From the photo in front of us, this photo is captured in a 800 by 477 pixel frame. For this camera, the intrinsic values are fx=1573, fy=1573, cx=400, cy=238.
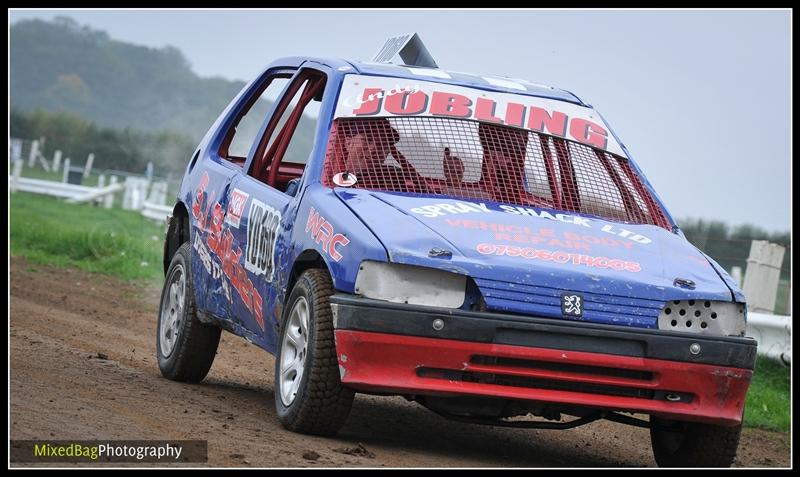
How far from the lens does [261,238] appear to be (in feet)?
24.4

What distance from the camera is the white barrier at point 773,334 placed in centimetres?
1162

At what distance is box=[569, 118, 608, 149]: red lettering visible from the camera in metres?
7.69

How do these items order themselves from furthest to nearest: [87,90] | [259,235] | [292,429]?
1. [87,90]
2. [259,235]
3. [292,429]

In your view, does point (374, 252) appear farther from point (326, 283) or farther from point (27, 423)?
point (27, 423)

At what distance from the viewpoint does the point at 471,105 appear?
7570mm

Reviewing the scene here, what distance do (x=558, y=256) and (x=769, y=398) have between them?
5.07 meters

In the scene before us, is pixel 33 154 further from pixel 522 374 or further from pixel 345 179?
pixel 522 374

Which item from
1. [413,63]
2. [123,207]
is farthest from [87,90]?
[413,63]

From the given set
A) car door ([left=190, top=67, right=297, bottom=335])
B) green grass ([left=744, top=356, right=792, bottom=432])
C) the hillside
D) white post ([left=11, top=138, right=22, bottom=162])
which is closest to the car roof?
car door ([left=190, top=67, right=297, bottom=335])

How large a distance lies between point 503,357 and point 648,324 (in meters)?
0.62

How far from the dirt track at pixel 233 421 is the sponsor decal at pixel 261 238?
2.26 ft

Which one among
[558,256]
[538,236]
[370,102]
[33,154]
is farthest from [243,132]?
[33,154]

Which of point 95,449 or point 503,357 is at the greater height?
point 503,357

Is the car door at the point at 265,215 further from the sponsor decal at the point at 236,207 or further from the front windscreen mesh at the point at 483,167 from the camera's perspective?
the front windscreen mesh at the point at 483,167
